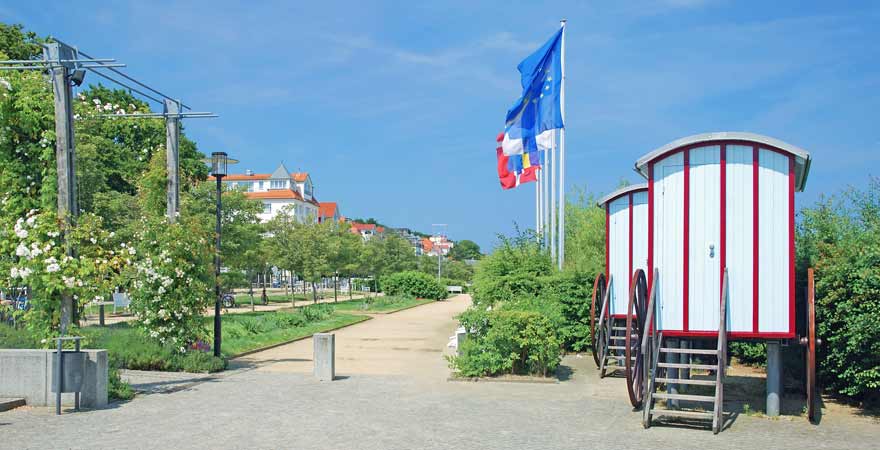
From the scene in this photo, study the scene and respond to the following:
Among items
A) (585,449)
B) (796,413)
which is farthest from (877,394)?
(585,449)

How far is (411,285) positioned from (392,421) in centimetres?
4725

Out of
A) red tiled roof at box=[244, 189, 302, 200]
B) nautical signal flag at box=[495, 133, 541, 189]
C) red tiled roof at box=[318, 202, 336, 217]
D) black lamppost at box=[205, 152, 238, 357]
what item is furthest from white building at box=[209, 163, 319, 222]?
black lamppost at box=[205, 152, 238, 357]

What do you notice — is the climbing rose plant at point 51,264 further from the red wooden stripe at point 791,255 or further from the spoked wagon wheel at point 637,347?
the red wooden stripe at point 791,255

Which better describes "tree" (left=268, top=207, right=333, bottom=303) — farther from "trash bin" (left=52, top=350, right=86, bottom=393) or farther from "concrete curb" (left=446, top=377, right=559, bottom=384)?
"trash bin" (left=52, top=350, right=86, bottom=393)

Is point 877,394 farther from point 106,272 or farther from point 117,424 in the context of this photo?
point 106,272

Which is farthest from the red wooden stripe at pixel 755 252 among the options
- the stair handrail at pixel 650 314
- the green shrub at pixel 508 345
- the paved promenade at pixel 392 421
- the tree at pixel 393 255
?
the tree at pixel 393 255

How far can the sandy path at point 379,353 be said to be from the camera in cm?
1689

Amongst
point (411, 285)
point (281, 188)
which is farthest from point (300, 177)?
point (411, 285)

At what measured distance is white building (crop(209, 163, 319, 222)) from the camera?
108 metres

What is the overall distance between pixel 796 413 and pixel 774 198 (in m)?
3.32

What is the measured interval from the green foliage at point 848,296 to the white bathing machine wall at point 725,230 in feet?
2.83

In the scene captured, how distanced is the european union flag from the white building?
84.4 metres

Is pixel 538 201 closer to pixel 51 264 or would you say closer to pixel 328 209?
pixel 51 264

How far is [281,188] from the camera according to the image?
114m
